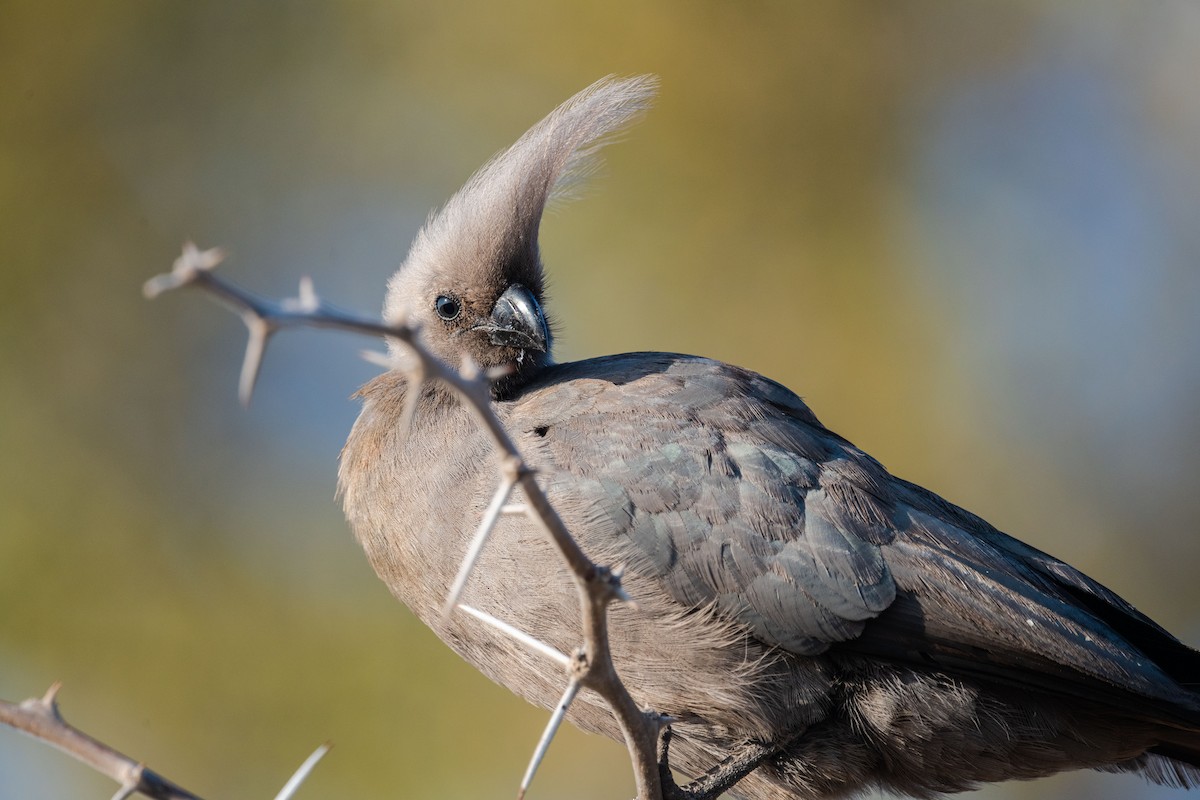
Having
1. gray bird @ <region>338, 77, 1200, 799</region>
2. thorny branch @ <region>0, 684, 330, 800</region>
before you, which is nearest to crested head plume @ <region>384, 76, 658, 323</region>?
gray bird @ <region>338, 77, 1200, 799</region>

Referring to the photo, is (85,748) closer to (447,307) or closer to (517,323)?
(517,323)

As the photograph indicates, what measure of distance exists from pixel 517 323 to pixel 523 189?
2.38 feet

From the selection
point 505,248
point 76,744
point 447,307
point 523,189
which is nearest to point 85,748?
point 76,744

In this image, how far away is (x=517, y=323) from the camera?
18.6ft

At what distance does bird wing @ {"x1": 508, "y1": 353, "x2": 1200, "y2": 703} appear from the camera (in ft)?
14.7

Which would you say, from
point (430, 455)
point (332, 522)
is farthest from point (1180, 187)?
point (430, 455)

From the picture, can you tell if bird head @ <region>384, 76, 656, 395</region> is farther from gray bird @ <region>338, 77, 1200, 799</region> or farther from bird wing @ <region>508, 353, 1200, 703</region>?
bird wing @ <region>508, 353, 1200, 703</region>

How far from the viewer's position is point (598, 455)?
4.70 meters

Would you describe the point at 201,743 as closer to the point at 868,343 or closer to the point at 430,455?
the point at 430,455

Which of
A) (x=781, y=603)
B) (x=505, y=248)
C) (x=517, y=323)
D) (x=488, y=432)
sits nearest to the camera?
(x=488, y=432)

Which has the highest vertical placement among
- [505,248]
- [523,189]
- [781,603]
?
[523,189]

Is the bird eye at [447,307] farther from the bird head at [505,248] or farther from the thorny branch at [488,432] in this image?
the thorny branch at [488,432]

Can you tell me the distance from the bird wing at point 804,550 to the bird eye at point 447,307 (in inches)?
42.6

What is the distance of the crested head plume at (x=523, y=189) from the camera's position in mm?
5883
